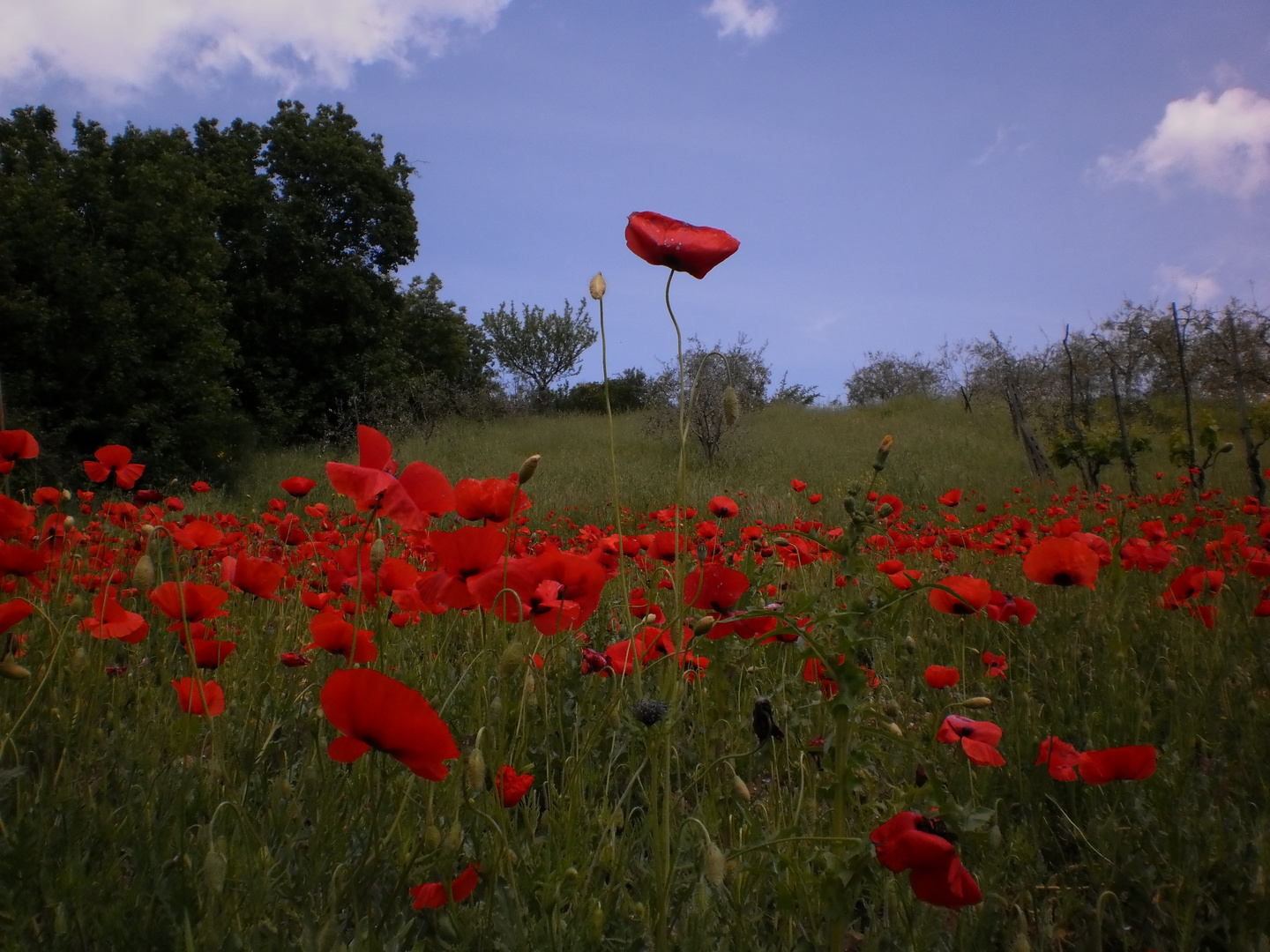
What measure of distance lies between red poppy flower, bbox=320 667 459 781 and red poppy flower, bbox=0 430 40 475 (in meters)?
1.52

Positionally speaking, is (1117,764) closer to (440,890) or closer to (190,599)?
(440,890)

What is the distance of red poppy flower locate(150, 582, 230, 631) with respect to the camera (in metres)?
1.33

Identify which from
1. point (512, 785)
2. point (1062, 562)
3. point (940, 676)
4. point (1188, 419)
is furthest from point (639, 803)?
point (1188, 419)

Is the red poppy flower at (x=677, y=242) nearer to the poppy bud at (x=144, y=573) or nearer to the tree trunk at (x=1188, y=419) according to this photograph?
the poppy bud at (x=144, y=573)

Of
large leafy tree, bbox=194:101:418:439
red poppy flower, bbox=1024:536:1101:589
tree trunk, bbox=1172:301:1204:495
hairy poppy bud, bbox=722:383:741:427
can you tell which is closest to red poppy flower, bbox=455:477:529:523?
hairy poppy bud, bbox=722:383:741:427

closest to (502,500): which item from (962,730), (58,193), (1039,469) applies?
(962,730)

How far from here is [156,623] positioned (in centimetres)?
267

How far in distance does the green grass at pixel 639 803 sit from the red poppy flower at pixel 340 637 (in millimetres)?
74

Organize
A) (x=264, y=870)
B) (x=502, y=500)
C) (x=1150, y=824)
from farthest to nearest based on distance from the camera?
1. (x=1150, y=824)
2. (x=502, y=500)
3. (x=264, y=870)

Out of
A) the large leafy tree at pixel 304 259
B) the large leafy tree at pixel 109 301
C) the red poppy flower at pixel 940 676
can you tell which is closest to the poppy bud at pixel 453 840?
the red poppy flower at pixel 940 676

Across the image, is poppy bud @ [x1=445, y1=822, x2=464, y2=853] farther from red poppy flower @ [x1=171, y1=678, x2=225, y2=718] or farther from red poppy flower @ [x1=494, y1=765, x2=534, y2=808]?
red poppy flower @ [x1=171, y1=678, x2=225, y2=718]

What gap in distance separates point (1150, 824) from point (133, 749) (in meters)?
2.14

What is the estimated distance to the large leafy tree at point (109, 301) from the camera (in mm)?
11633

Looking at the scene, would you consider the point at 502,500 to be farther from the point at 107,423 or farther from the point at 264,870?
the point at 107,423
